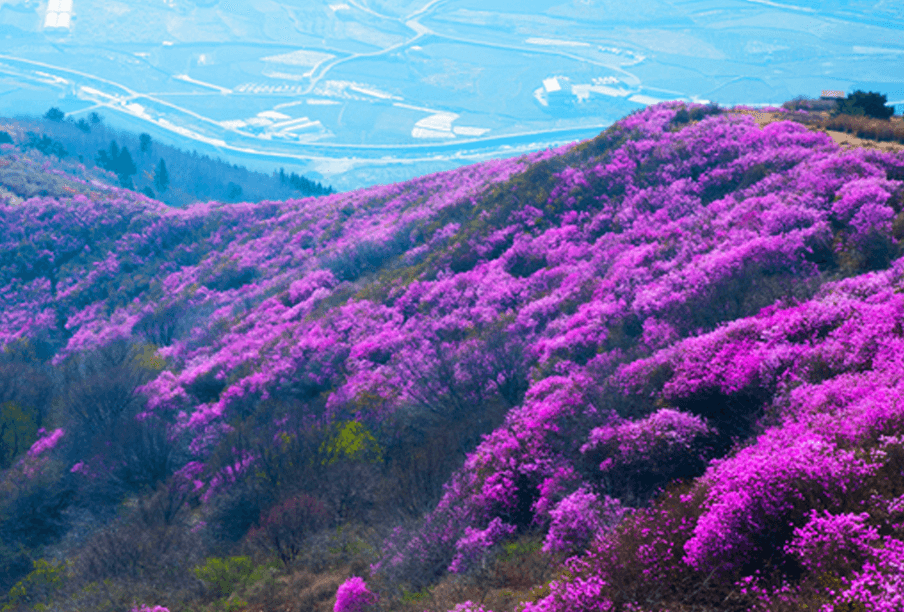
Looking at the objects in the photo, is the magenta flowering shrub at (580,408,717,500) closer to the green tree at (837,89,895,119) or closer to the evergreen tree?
the green tree at (837,89,895,119)

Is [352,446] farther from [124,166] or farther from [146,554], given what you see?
[124,166]

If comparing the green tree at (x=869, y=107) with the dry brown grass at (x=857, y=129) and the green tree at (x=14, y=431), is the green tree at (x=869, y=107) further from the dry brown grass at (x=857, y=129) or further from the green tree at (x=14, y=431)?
the green tree at (x=14, y=431)

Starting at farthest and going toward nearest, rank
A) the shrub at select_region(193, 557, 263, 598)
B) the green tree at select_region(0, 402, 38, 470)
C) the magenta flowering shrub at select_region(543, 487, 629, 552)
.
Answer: the green tree at select_region(0, 402, 38, 470) < the shrub at select_region(193, 557, 263, 598) < the magenta flowering shrub at select_region(543, 487, 629, 552)

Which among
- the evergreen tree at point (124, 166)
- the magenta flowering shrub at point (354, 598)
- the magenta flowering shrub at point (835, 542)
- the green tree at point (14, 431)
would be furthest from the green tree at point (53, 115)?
the magenta flowering shrub at point (835, 542)

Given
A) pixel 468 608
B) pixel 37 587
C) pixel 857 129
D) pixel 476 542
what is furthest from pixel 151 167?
A: pixel 468 608

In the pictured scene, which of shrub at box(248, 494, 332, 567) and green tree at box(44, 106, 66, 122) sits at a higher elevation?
green tree at box(44, 106, 66, 122)

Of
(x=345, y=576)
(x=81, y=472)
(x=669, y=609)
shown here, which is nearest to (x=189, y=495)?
(x=81, y=472)

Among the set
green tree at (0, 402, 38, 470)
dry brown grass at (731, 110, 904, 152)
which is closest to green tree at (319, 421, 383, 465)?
dry brown grass at (731, 110, 904, 152)
